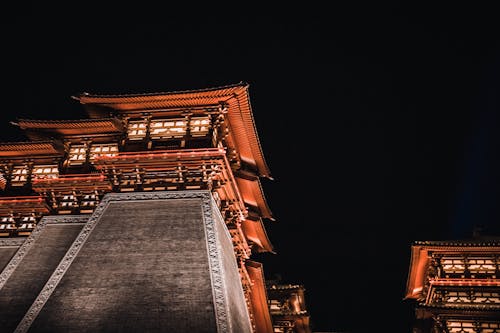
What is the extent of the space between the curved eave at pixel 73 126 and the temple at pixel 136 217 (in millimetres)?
52

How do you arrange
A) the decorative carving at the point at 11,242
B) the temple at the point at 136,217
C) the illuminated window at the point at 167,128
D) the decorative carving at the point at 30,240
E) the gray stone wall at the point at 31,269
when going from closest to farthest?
the temple at the point at 136,217 < the gray stone wall at the point at 31,269 < the decorative carving at the point at 30,240 < the illuminated window at the point at 167,128 < the decorative carving at the point at 11,242

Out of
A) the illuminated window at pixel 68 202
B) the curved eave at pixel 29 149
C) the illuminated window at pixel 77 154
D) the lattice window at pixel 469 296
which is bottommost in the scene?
the lattice window at pixel 469 296

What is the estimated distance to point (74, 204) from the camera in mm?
18781

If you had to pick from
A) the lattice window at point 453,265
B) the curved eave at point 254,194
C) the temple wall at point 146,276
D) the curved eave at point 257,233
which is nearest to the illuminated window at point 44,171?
the temple wall at point 146,276

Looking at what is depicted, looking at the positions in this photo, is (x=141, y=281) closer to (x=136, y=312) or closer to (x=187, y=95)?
(x=136, y=312)

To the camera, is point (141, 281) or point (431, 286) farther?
point (431, 286)

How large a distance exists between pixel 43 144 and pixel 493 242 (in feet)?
77.4

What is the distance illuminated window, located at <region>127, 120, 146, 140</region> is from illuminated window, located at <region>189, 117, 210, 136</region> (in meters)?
2.07

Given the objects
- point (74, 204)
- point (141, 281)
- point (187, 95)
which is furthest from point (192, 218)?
point (74, 204)

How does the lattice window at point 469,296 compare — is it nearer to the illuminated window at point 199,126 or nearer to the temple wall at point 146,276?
the temple wall at point 146,276

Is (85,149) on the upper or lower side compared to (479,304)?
upper

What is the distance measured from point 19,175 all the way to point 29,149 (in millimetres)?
1492

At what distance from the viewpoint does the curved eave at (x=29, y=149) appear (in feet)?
67.5

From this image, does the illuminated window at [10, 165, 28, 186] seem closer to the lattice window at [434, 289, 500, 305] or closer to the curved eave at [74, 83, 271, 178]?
the curved eave at [74, 83, 271, 178]
